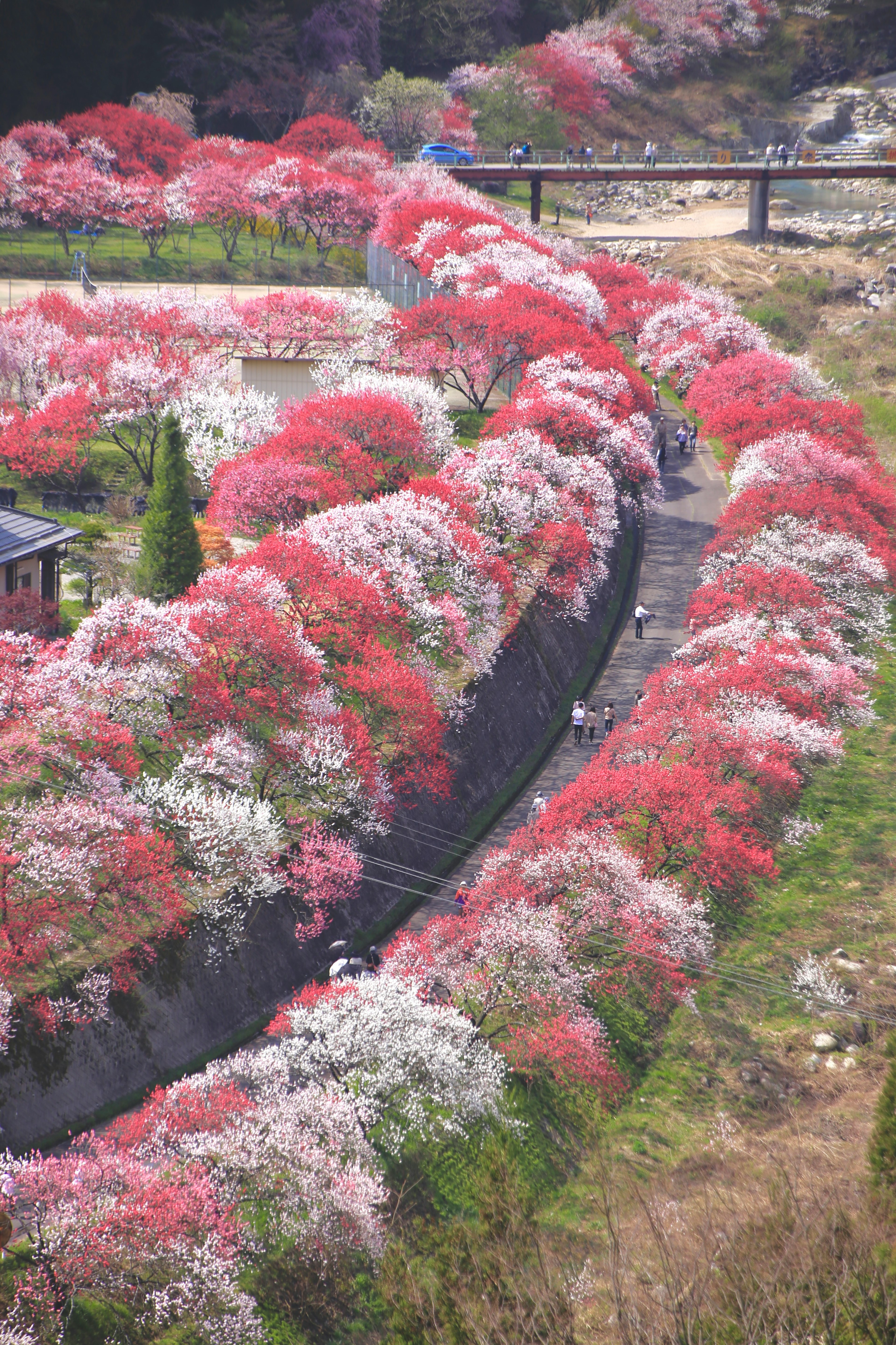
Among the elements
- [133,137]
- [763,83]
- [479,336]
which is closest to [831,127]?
[763,83]

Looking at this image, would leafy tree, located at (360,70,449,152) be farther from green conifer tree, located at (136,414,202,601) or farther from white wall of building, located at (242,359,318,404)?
green conifer tree, located at (136,414,202,601)

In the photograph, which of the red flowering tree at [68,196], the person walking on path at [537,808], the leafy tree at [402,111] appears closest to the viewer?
the person walking on path at [537,808]

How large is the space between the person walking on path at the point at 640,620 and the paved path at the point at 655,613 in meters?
0.22

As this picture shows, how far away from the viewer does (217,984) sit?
28.6 metres

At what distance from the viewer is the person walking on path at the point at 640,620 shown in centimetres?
4978

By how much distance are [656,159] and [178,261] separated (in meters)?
44.3

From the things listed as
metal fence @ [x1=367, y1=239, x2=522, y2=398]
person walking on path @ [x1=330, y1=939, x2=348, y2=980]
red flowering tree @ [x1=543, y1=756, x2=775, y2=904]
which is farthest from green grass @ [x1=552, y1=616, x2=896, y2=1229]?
metal fence @ [x1=367, y1=239, x2=522, y2=398]

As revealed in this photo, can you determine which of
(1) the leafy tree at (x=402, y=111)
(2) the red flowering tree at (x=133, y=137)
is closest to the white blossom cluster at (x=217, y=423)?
(2) the red flowering tree at (x=133, y=137)

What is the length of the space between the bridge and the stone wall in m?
65.8

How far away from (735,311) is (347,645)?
2418 inches

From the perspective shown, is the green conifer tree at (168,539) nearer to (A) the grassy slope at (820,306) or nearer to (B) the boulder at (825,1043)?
(B) the boulder at (825,1043)

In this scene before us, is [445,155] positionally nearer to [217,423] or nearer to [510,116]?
[510,116]

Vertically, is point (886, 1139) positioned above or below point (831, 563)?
below

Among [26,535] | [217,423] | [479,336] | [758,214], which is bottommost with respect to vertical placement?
[26,535]
